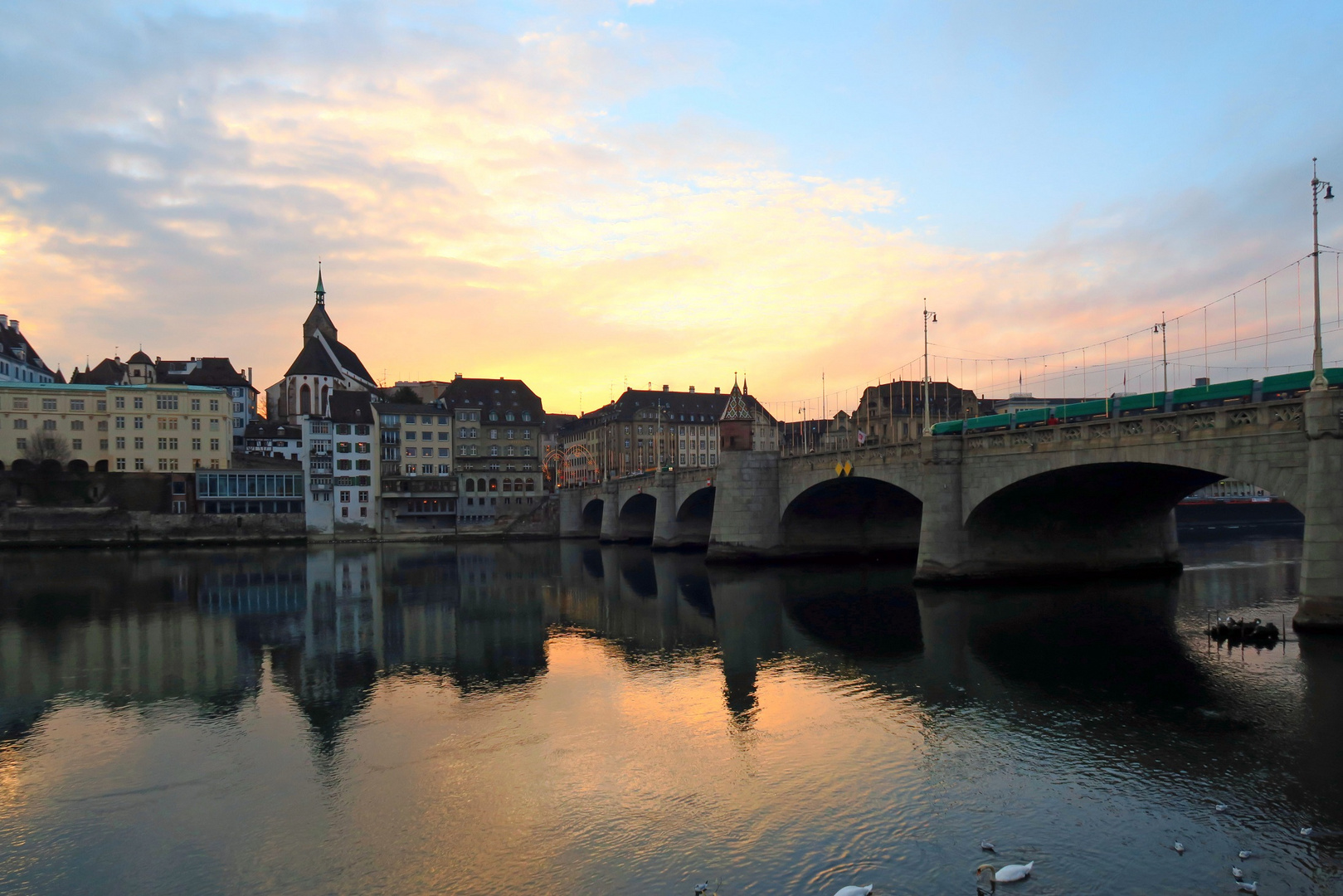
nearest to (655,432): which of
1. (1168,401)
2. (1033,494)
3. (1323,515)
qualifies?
(1033,494)

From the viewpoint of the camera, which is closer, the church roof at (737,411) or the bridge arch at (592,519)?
the church roof at (737,411)

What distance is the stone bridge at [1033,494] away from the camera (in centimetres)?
Result: 2658

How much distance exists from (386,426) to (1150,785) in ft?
344

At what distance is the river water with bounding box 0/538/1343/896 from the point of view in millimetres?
13609

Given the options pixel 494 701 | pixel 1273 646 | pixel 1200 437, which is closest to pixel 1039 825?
pixel 494 701

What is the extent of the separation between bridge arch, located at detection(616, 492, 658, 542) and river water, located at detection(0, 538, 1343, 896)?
56.0 meters

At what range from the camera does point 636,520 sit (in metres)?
96.7

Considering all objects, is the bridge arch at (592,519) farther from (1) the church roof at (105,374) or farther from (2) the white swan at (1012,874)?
(2) the white swan at (1012,874)

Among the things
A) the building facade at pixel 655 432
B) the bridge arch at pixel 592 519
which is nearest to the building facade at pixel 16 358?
the bridge arch at pixel 592 519

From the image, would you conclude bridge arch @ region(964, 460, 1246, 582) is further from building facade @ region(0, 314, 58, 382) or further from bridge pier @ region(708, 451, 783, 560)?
building facade @ region(0, 314, 58, 382)

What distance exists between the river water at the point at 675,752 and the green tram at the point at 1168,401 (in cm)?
872

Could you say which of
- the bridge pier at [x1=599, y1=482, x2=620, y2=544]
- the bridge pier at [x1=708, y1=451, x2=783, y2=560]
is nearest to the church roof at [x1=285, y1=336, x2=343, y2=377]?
the bridge pier at [x1=599, y1=482, x2=620, y2=544]

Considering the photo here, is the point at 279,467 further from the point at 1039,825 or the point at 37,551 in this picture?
the point at 1039,825

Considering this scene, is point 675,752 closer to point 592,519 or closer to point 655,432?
point 592,519
